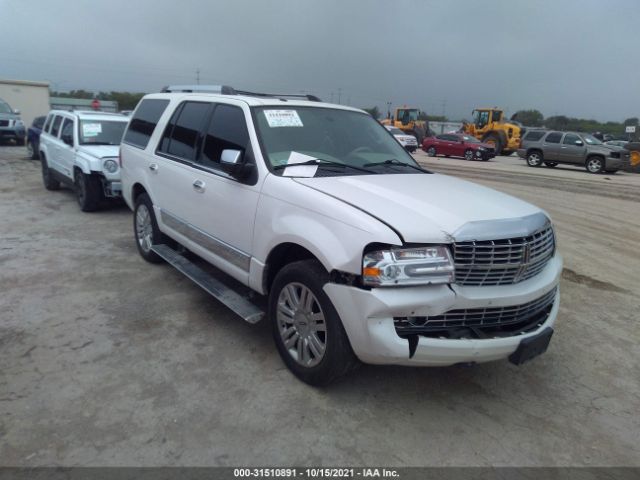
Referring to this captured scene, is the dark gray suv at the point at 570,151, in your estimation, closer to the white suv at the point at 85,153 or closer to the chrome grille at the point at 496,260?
the white suv at the point at 85,153

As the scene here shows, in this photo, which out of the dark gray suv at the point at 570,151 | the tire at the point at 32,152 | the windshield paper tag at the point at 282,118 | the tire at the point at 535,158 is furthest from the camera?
the tire at the point at 535,158

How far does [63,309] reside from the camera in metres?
4.40

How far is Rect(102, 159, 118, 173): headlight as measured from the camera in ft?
26.6

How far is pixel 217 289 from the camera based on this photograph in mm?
3990

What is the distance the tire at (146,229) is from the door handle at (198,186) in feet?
4.05

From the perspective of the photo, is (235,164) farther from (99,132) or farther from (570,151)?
(570,151)

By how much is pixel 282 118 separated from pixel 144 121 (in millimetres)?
2496

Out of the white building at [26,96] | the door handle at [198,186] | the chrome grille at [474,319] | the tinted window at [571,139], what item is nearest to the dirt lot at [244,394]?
the chrome grille at [474,319]

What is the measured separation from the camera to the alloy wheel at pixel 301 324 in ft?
10.2

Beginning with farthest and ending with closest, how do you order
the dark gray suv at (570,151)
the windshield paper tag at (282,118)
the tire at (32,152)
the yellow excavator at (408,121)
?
the yellow excavator at (408,121) → the dark gray suv at (570,151) → the tire at (32,152) → the windshield paper tag at (282,118)

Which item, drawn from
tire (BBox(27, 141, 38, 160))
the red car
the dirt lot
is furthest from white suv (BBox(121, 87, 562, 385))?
the red car

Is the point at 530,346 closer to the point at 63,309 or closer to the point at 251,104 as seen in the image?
the point at 251,104

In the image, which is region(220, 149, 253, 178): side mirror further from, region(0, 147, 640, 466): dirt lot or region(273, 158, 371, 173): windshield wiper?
region(0, 147, 640, 466): dirt lot

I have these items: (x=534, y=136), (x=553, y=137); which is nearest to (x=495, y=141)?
(x=534, y=136)
